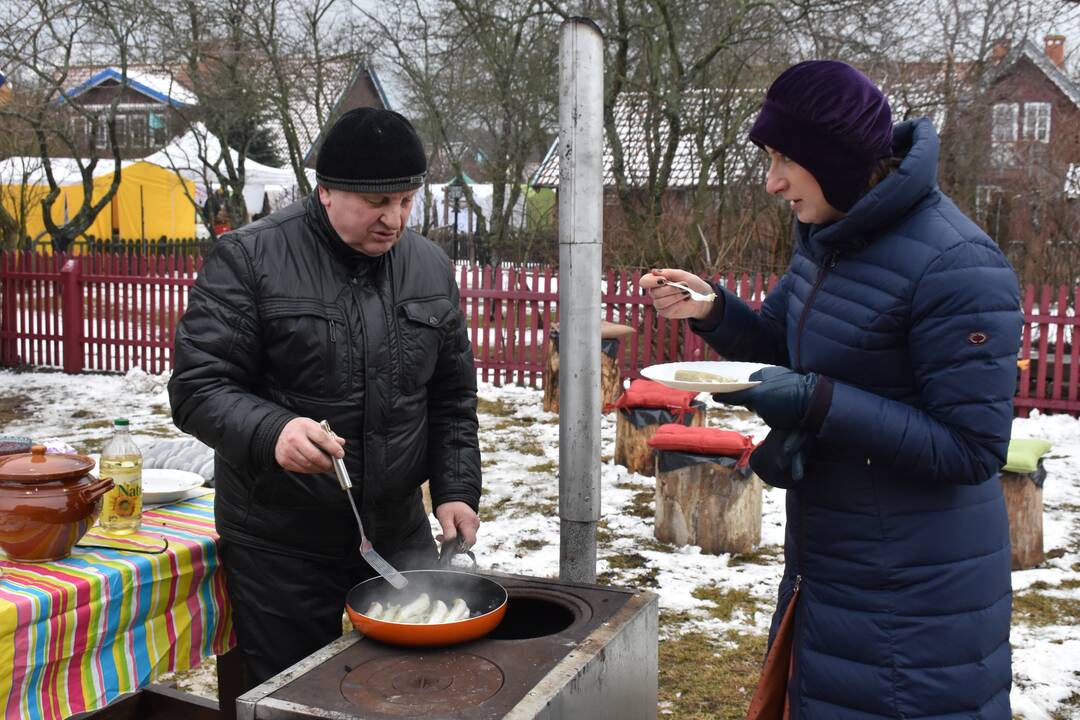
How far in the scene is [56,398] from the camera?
30.9 feet

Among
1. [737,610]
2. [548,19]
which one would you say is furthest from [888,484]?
[548,19]

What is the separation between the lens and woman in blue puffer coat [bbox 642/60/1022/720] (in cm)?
181

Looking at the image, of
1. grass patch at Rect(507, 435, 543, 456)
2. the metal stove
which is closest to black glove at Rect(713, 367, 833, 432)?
the metal stove

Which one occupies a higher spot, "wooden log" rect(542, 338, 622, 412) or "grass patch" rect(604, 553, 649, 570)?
"wooden log" rect(542, 338, 622, 412)

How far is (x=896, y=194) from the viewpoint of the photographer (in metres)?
1.83

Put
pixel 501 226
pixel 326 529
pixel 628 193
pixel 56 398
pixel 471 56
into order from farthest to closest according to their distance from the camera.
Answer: pixel 501 226 → pixel 471 56 → pixel 628 193 → pixel 56 398 → pixel 326 529

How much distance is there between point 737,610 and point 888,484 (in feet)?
8.33

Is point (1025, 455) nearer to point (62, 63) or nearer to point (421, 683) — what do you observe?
point (421, 683)

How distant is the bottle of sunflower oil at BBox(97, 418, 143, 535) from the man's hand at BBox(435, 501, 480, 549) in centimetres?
80

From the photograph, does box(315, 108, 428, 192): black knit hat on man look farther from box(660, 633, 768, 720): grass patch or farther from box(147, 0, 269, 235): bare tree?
box(147, 0, 269, 235): bare tree

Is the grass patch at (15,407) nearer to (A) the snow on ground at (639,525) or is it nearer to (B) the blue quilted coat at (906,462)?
(A) the snow on ground at (639,525)

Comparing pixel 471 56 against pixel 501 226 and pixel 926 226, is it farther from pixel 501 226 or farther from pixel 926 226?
pixel 926 226

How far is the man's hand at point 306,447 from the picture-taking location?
6.52 feet

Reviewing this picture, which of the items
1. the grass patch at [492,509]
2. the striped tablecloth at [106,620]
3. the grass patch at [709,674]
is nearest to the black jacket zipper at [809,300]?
the striped tablecloth at [106,620]
